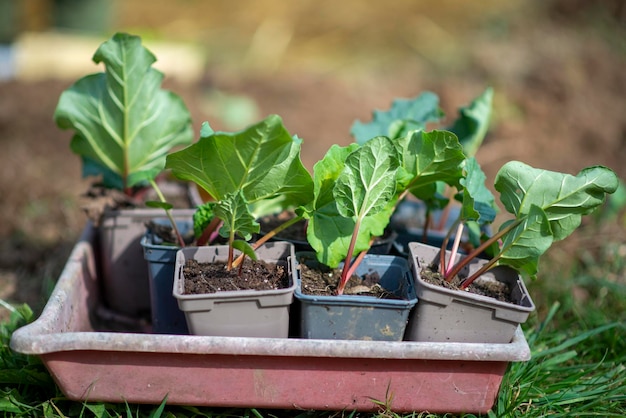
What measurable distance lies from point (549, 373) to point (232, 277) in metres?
1.05

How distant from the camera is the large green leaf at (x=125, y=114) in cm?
199

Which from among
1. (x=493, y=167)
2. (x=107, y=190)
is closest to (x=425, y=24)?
(x=493, y=167)

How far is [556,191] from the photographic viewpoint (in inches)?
67.8

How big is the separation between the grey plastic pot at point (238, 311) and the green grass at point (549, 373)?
238mm

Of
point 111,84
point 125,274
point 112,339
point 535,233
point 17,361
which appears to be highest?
point 111,84

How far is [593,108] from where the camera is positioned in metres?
4.45

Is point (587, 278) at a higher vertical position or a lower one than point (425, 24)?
lower

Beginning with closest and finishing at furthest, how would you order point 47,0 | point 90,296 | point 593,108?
point 90,296 < point 593,108 < point 47,0

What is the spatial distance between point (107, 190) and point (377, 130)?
95 cm

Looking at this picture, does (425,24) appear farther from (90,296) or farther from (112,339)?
(112,339)

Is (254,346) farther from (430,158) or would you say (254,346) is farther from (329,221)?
(430,158)

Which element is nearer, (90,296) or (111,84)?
(111,84)

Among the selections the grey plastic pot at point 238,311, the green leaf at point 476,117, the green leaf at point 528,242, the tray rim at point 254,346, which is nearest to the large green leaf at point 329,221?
the grey plastic pot at point 238,311

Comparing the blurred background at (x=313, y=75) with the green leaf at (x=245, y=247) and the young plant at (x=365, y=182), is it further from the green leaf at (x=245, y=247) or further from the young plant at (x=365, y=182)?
the young plant at (x=365, y=182)
